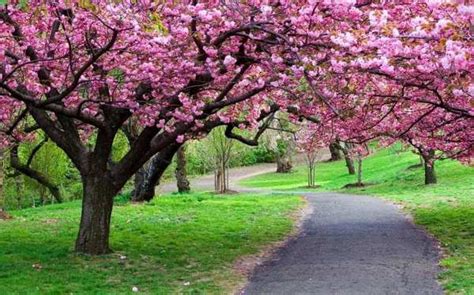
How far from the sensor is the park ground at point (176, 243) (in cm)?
837

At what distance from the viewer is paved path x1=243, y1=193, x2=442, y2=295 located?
311 inches

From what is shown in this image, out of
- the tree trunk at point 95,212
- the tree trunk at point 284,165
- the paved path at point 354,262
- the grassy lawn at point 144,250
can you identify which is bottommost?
the paved path at point 354,262

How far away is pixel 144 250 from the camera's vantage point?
11.0m

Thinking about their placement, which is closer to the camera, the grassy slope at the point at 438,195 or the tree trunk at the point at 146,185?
the grassy slope at the point at 438,195

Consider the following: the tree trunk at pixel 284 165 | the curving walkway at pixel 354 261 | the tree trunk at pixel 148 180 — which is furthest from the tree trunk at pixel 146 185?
the tree trunk at pixel 284 165

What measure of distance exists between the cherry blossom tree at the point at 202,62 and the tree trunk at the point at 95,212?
0.06ft

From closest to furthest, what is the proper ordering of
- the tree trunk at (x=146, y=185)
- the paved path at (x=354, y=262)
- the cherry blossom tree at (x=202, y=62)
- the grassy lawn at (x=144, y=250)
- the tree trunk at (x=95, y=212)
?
the cherry blossom tree at (x=202, y=62), the paved path at (x=354, y=262), the grassy lawn at (x=144, y=250), the tree trunk at (x=95, y=212), the tree trunk at (x=146, y=185)

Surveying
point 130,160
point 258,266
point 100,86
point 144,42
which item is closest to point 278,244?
point 258,266

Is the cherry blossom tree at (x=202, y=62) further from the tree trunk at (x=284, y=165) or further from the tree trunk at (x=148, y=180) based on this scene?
the tree trunk at (x=284, y=165)

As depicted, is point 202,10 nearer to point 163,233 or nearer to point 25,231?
point 163,233

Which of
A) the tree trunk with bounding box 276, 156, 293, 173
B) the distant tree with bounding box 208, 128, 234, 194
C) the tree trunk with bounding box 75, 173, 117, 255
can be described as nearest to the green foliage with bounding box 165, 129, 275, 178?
the distant tree with bounding box 208, 128, 234, 194

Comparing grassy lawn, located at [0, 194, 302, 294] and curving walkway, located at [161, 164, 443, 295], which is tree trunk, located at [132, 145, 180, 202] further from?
curving walkway, located at [161, 164, 443, 295]

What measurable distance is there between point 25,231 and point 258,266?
252 inches

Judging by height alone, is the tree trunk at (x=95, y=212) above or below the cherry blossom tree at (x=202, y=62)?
below
